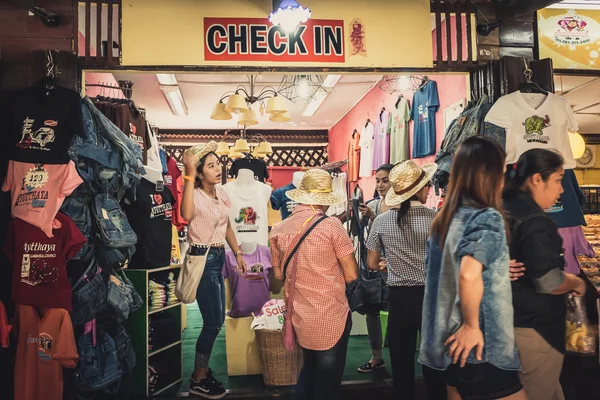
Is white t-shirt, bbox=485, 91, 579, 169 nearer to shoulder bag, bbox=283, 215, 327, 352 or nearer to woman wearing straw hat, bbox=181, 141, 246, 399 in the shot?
shoulder bag, bbox=283, 215, 327, 352

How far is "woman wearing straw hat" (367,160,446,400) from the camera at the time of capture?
9.29ft

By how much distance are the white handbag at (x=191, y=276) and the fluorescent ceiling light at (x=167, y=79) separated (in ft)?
14.8

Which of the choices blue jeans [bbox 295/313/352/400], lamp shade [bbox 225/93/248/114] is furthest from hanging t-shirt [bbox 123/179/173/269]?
lamp shade [bbox 225/93/248/114]

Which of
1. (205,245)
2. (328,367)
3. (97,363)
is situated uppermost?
(205,245)

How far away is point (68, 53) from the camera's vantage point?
343 cm

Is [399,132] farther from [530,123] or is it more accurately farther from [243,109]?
[530,123]

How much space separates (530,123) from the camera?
3.46 meters

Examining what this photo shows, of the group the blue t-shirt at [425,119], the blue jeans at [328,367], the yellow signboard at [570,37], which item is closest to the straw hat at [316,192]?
the blue jeans at [328,367]

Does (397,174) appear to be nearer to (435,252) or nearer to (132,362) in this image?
(435,252)

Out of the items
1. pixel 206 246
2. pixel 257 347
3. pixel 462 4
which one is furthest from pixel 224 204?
pixel 462 4

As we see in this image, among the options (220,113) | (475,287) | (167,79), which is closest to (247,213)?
(220,113)

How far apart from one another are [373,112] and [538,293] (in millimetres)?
6629

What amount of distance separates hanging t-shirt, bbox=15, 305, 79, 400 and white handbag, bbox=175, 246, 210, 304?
79 cm

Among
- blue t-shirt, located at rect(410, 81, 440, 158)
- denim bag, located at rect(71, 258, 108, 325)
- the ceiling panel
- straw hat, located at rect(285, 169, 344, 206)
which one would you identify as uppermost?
the ceiling panel
